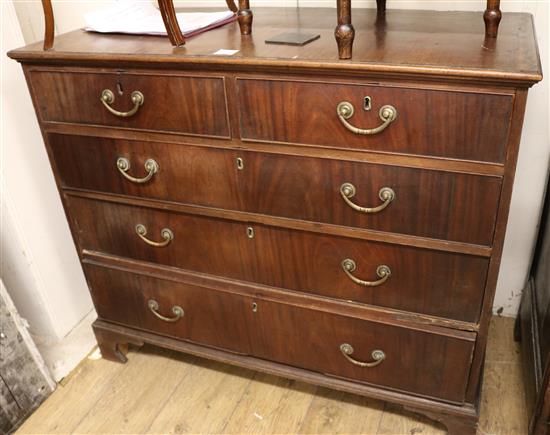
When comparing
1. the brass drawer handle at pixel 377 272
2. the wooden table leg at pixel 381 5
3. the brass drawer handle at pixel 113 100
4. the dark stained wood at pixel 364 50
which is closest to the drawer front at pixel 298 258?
the brass drawer handle at pixel 377 272

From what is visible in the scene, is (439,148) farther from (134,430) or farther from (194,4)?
(134,430)

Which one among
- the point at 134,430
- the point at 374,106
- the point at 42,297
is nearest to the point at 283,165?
the point at 374,106

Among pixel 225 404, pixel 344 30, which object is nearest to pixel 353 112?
pixel 344 30

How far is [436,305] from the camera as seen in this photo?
3.92ft

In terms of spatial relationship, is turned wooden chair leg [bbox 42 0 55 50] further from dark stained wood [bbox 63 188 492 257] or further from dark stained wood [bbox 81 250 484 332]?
dark stained wood [bbox 81 250 484 332]

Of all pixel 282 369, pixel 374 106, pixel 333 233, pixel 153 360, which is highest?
pixel 374 106

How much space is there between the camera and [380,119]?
102 cm

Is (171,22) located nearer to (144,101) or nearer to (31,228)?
(144,101)

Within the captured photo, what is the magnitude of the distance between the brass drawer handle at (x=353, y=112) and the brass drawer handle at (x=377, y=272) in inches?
12.2

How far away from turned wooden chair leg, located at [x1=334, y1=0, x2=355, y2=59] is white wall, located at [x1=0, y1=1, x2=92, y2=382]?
96 cm

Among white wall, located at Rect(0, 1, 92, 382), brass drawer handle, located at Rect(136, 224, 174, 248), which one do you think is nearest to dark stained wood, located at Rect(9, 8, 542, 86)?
white wall, located at Rect(0, 1, 92, 382)

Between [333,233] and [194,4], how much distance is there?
0.87 m

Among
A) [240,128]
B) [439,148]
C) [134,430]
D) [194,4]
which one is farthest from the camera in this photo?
[194,4]

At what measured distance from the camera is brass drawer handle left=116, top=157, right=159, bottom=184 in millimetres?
1270
